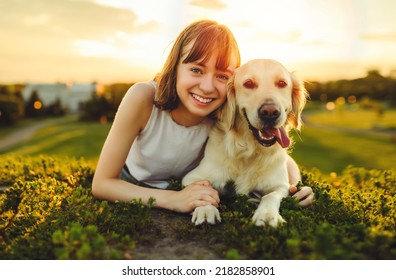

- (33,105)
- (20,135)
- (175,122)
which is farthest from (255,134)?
(33,105)

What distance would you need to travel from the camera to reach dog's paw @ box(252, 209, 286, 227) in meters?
2.98

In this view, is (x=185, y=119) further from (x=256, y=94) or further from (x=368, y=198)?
(x=368, y=198)

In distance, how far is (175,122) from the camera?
4.29 m

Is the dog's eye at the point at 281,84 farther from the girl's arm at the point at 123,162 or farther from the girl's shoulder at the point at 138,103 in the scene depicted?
the girl's shoulder at the point at 138,103

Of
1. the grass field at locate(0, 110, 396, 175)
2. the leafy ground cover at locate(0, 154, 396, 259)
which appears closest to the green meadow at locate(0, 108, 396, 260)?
the leafy ground cover at locate(0, 154, 396, 259)

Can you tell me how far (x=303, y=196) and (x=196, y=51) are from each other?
1615 mm

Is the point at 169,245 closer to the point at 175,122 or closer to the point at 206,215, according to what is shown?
the point at 206,215

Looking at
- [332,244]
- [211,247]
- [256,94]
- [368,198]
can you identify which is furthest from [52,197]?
[368,198]

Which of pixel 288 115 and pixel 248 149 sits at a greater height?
pixel 288 115

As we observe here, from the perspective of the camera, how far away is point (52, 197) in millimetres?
3922

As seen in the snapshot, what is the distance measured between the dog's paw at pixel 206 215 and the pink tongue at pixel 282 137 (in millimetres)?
818

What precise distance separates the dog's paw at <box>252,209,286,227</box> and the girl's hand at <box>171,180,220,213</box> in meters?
0.42

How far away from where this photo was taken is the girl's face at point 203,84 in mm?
3748
